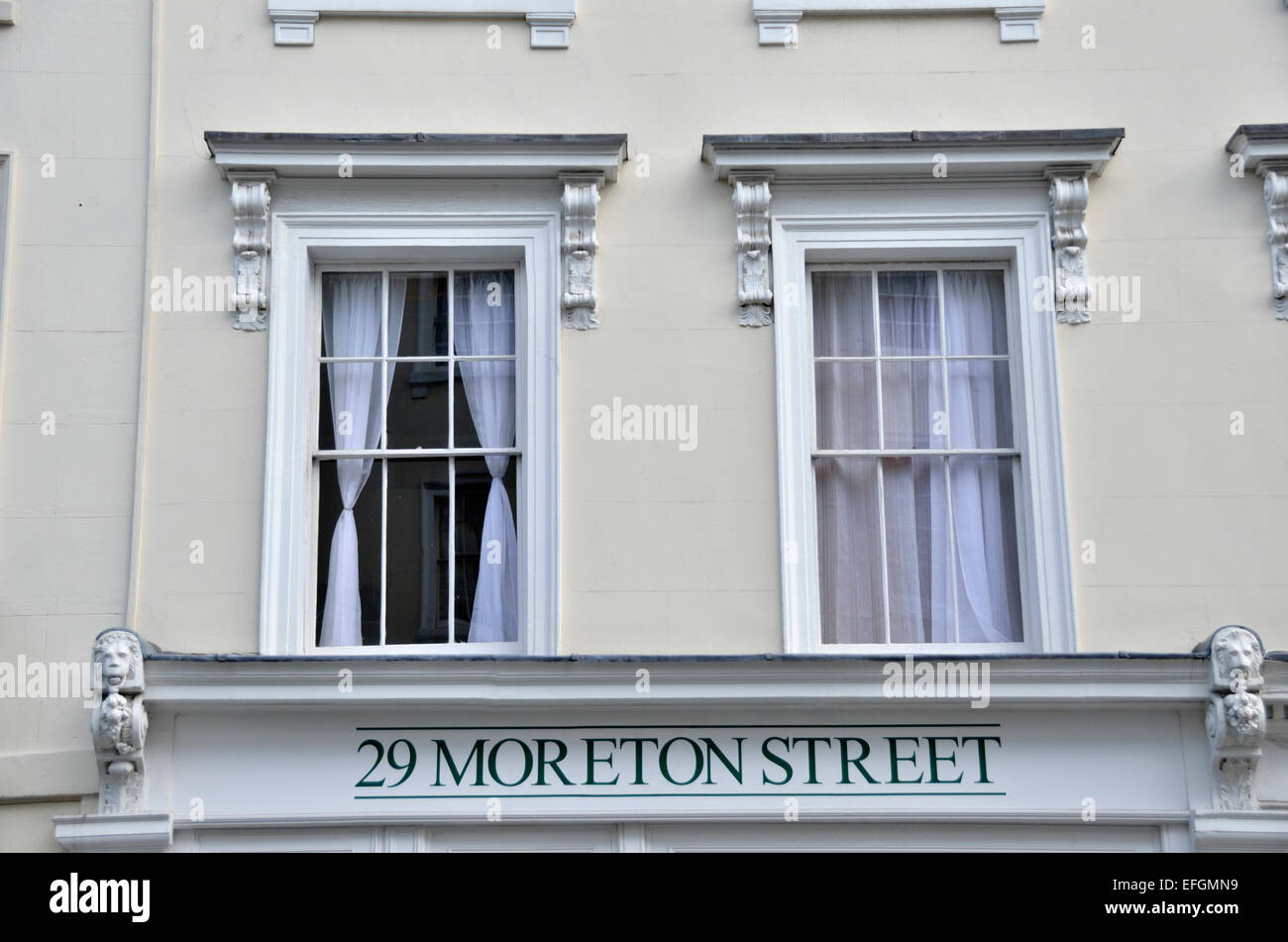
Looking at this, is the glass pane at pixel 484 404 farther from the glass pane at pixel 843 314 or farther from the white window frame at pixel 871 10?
the white window frame at pixel 871 10

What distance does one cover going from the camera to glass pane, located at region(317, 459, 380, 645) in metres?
9.60

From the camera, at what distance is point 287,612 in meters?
9.34

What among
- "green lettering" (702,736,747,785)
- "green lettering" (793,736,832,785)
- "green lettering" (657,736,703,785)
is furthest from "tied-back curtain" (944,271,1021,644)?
"green lettering" (657,736,703,785)

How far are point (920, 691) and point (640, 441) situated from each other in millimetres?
2020

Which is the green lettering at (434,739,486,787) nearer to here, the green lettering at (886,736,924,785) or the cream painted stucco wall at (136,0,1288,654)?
the cream painted stucco wall at (136,0,1288,654)

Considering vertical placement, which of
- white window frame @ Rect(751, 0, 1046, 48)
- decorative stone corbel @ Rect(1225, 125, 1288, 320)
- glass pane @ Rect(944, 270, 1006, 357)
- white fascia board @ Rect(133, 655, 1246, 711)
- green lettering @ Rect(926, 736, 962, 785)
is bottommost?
green lettering @ Rect(926, 736, 962, 785)

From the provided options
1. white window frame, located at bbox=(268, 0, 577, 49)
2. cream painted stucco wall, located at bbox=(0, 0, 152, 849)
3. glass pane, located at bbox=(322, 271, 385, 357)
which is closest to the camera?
cream painted stucco wall, located at bbox=(0, 0, 152, 849)

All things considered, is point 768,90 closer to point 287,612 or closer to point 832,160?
point 832,160

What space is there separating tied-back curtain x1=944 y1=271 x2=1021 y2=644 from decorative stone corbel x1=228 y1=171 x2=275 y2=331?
3.88 m

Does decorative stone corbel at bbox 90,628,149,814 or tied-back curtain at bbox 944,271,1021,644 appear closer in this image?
decorative stone corbel at bbox 90,628,149,814

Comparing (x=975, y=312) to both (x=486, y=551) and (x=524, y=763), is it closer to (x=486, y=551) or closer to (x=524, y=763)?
(x=486, y=551)

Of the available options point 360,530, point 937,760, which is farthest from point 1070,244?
point 360,530

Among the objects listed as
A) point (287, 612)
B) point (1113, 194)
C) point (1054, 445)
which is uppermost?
point (1113, 194)
